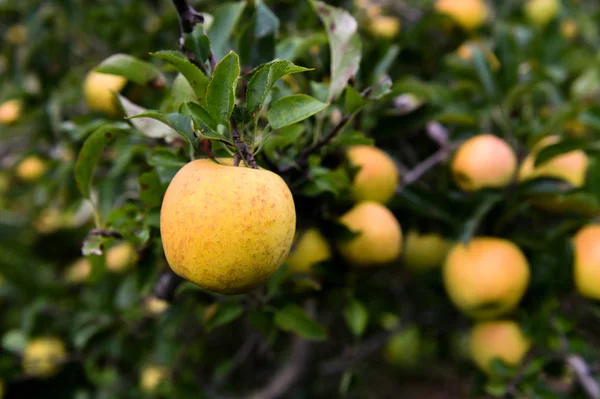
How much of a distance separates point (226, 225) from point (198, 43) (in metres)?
0.23

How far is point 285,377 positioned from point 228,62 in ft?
4.37

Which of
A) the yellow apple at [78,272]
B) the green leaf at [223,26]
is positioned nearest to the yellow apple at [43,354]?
the yellow apple at [78,272]

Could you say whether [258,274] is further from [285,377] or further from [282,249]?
[285,377]

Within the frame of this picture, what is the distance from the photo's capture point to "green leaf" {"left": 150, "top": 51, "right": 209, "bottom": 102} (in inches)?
20.4

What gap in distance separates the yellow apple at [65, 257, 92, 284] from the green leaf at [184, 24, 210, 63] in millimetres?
1387

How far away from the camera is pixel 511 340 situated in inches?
42.9

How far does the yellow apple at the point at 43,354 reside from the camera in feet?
4.98

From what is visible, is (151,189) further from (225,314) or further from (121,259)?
(121,259)

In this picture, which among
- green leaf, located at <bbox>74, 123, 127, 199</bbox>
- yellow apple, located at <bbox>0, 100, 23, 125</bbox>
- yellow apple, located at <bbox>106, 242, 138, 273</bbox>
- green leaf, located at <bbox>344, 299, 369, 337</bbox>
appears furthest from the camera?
yellow apple, located at <bbox>106, 242, 138, 273</bbox>

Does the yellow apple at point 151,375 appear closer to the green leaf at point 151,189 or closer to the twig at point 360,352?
the twig at point 360,352

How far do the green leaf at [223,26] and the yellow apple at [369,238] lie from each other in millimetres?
362

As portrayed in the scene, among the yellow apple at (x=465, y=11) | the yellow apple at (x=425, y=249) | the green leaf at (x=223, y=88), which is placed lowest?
the yellow apple at (x=425, y=249)

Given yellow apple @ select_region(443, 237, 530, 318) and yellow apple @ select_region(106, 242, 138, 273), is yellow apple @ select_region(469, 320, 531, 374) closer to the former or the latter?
yellow apple @ select_region(443, 237, 530, 318)

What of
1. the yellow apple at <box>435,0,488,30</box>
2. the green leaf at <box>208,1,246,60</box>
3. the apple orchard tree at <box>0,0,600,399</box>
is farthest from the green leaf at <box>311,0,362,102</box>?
the yellow apple at <box>435,0,488,30</box>
